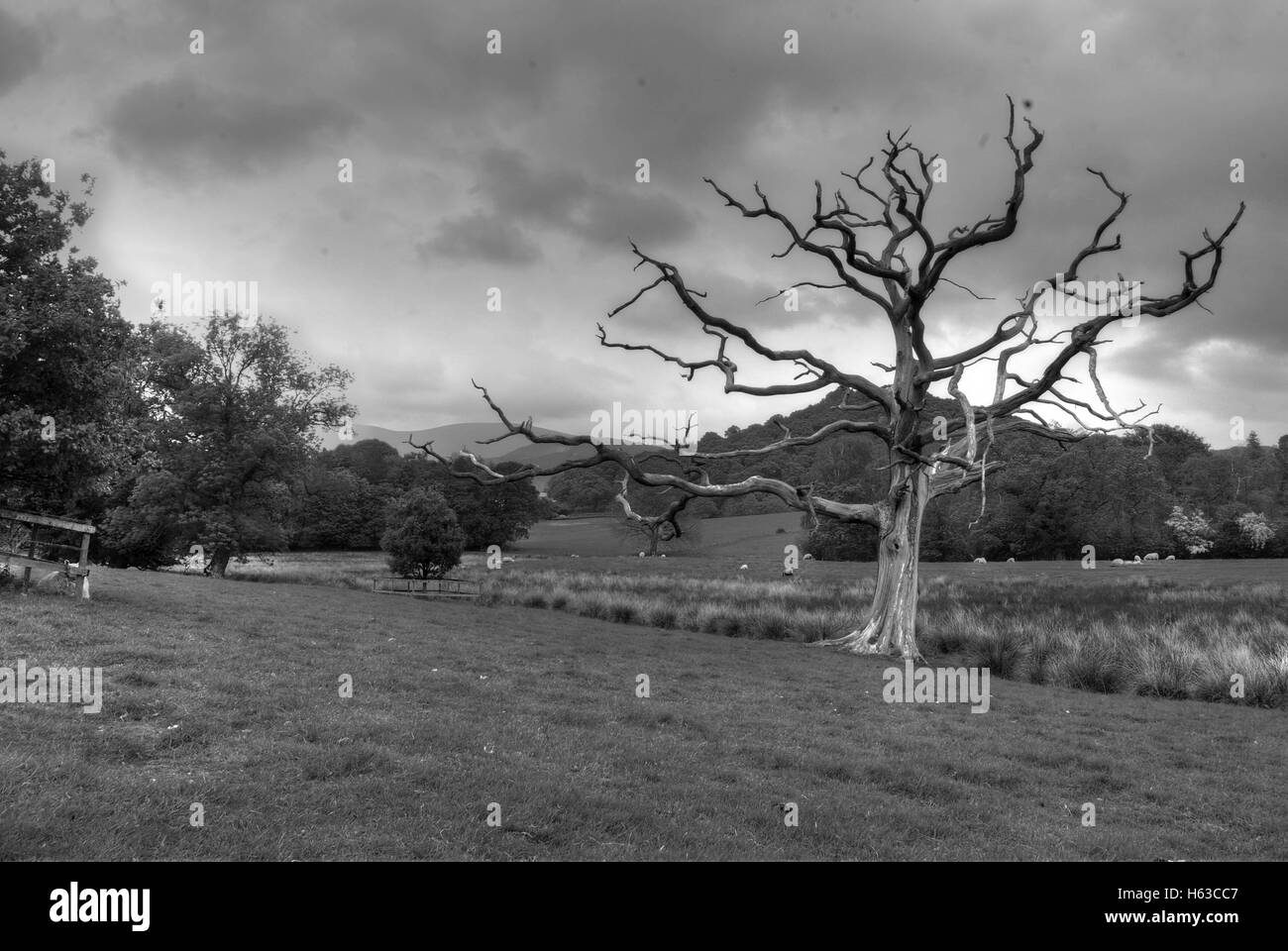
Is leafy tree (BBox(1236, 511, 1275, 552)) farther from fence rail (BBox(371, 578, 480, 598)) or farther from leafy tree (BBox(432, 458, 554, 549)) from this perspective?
fence rail (BBox(371, 578, 480, 598))

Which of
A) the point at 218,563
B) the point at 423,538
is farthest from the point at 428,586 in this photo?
the point at 218,563

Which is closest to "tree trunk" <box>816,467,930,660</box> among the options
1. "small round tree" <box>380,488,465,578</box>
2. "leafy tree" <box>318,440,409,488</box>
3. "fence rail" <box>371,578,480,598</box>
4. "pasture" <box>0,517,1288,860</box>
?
"pasture" <box>0,517,1288,860</box>

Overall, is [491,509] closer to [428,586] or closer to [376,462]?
[376,462]

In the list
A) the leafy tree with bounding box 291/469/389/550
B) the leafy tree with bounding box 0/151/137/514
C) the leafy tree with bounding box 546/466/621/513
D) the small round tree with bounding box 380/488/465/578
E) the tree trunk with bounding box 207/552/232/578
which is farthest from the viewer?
the leafy tree with bounding box 546/466/621/513

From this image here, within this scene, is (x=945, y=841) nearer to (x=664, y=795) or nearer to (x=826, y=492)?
(x=664, y=795)

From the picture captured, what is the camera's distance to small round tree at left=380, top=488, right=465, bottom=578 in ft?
146

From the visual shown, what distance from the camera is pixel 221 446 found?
4372cm

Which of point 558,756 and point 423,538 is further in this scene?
point 423,538

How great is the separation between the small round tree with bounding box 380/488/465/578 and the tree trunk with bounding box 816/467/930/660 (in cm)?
2865

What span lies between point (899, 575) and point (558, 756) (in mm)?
15073

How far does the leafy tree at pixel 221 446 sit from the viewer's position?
138 ft

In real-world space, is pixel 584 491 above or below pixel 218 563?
above

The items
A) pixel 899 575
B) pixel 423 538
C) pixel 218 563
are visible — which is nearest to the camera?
pixel 899 575

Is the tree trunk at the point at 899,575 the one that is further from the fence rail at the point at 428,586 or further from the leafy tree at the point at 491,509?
the leafy tree at the point at 491,509
